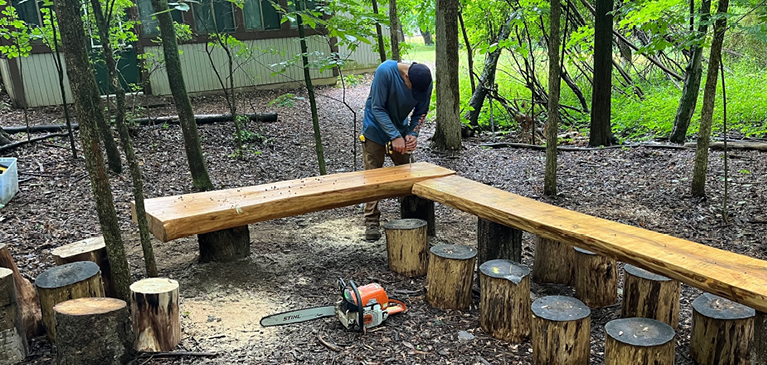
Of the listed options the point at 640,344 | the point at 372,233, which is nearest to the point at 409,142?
the point at 372,233

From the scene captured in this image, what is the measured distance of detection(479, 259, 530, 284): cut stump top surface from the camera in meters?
3.26

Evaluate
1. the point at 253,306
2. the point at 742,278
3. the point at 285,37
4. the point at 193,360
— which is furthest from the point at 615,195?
the point at 285,37

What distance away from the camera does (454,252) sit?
3764 millimetres

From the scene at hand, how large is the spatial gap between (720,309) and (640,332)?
65cm

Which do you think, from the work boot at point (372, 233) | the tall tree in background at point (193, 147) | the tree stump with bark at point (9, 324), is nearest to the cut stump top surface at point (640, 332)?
the work boot at point (372, 233)

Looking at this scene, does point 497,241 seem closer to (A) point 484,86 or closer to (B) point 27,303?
(B) point 27,303

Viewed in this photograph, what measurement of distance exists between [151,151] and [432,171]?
511 cm

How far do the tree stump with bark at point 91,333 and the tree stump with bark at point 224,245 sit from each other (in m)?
1.44

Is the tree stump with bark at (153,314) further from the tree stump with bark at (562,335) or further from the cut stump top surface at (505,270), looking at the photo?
the tree stump with bark at (562,335)

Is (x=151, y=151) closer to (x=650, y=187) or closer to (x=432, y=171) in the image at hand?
(x=432, y=171)

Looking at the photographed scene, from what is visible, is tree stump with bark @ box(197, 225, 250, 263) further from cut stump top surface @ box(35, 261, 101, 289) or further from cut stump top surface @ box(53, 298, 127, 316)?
cut stump top surface @ box(53, 298, 127, 316)

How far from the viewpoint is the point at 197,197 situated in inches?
160

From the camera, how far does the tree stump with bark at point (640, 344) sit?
2.59m

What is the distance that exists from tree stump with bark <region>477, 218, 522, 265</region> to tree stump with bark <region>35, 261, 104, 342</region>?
269cm
